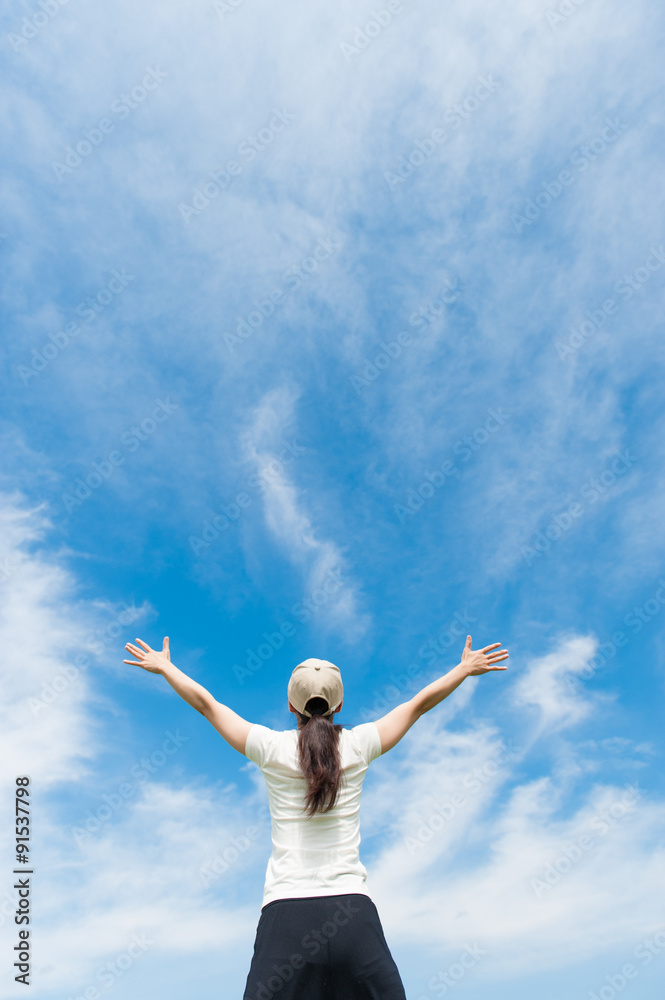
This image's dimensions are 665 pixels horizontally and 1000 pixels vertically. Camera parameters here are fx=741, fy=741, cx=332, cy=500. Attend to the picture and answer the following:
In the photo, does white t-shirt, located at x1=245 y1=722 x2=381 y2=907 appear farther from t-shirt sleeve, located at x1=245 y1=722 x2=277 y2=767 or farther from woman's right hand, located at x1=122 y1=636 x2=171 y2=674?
woman's right hand, located at x1=122 y1=636 x2=171 y2=674

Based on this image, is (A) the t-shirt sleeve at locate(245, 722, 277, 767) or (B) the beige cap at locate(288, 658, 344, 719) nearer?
(A) the t-shirt sleeve at locate(245, 722, 277, 767)

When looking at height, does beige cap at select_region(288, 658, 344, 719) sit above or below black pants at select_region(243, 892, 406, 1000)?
above

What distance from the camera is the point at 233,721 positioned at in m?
4.64

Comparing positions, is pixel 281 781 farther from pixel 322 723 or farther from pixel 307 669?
pixel 307 669

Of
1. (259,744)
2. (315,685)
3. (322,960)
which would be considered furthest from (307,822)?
(315,685)

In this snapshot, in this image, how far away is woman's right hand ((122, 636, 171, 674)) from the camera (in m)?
5.19

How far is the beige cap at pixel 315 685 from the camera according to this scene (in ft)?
15.4

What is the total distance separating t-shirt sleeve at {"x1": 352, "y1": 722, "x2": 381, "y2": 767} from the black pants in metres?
0.84

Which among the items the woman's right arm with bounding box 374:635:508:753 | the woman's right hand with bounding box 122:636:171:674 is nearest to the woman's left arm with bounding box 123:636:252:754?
the woman's right hand with bounding box 122:636:171:674

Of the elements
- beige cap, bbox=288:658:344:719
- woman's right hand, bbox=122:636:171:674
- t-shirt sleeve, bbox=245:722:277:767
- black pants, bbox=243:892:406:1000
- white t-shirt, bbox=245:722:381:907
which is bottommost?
black pants, bbox=243:892:406:1000

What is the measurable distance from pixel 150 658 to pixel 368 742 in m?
1.71

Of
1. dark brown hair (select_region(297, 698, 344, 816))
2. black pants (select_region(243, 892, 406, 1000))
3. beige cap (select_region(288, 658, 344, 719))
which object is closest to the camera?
black pants (select_region(243, 892, 406, 1000))

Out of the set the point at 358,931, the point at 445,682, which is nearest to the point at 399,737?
the point at 445,682

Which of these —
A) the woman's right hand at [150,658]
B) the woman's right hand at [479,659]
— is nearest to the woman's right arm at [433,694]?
the woman's right hand at [479,659]
